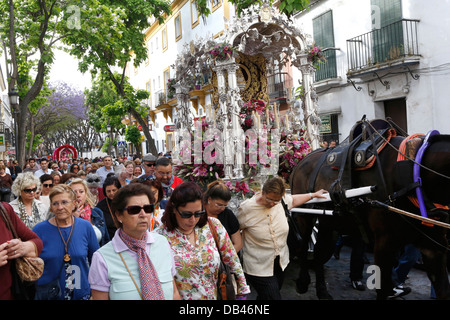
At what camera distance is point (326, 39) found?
17.5 metres

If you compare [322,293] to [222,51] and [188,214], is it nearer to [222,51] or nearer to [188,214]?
[188,214]

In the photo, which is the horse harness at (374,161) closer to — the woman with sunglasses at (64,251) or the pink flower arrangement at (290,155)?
the pink flower arrangement at (290,155)

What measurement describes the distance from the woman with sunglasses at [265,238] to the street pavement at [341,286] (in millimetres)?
1654

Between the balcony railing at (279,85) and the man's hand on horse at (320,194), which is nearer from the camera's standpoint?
the man's hand on horse at (320,194)

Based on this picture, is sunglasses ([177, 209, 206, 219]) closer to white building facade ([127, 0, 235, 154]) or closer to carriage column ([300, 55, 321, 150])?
carriage column ([300, 55, 321, 150])

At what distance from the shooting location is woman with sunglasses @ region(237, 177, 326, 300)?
14.5 feet

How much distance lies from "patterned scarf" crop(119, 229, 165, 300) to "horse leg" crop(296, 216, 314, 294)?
3.49m

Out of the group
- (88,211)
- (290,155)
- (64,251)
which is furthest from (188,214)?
(290,155)

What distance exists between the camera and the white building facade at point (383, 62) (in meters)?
13.0

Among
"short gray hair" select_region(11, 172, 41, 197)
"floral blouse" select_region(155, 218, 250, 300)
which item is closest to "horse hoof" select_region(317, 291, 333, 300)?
"floral blouse" select_region(155, 218, 250, 300)

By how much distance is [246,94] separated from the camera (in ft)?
37.8

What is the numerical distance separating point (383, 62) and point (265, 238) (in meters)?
11.5

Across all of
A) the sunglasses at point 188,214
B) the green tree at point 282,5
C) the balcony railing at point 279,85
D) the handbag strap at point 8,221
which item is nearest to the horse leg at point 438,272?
the sunglasses at point 188,214

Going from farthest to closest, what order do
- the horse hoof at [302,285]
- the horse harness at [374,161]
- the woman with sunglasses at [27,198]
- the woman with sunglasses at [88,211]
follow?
the horse hoof at [302,285]
the woman with sunglasses at [27,198]
the woman with sunglasses at [88,211]
the horse harness at [374,161]
